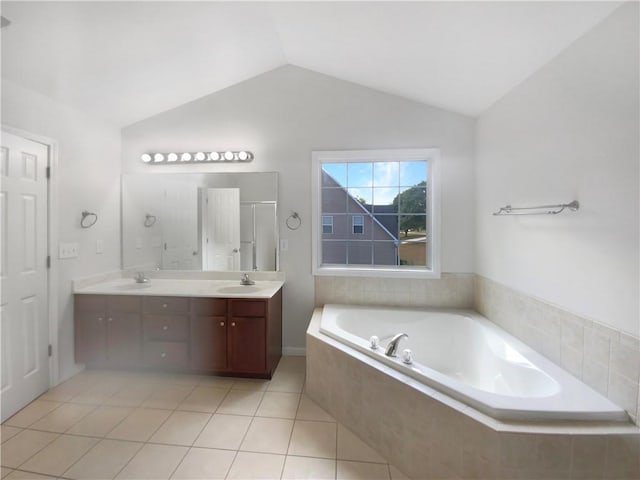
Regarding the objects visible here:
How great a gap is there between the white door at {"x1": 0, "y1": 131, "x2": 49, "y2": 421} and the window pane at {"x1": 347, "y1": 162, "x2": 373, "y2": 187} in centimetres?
247

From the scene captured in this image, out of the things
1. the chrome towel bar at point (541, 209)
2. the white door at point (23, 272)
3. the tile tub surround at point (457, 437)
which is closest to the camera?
the tile tub surround at point (457, 437)

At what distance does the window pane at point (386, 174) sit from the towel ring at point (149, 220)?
2286 mm

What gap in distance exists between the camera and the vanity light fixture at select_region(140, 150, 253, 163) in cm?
275

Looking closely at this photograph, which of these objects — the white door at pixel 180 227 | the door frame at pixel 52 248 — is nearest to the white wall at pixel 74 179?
the door frame at pixel 52 248

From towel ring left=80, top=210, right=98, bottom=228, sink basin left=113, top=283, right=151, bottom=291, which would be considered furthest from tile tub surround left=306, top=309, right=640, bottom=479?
towel ring left=80, top=210, right=98, bottom=228

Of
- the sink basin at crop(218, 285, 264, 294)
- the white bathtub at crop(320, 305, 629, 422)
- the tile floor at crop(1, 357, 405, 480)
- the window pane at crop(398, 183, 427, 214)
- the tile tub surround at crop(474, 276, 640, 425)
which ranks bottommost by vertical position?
the tile floor at crop(1, 357, 405, 480)

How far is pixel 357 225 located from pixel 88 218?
8.03ft

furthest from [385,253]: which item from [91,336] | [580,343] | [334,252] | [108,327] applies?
[91,336]

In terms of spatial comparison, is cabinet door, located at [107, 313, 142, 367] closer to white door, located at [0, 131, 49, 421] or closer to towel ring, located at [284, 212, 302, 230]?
white door, located at [0, 131, 49, 421]

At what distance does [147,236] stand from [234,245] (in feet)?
3.04

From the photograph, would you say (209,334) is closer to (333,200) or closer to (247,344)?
(247,344)

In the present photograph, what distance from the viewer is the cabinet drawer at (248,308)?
2322mm

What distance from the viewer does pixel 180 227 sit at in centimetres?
290

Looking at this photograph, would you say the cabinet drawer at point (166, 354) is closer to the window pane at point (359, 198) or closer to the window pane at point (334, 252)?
the window pane at point (334, 252)
